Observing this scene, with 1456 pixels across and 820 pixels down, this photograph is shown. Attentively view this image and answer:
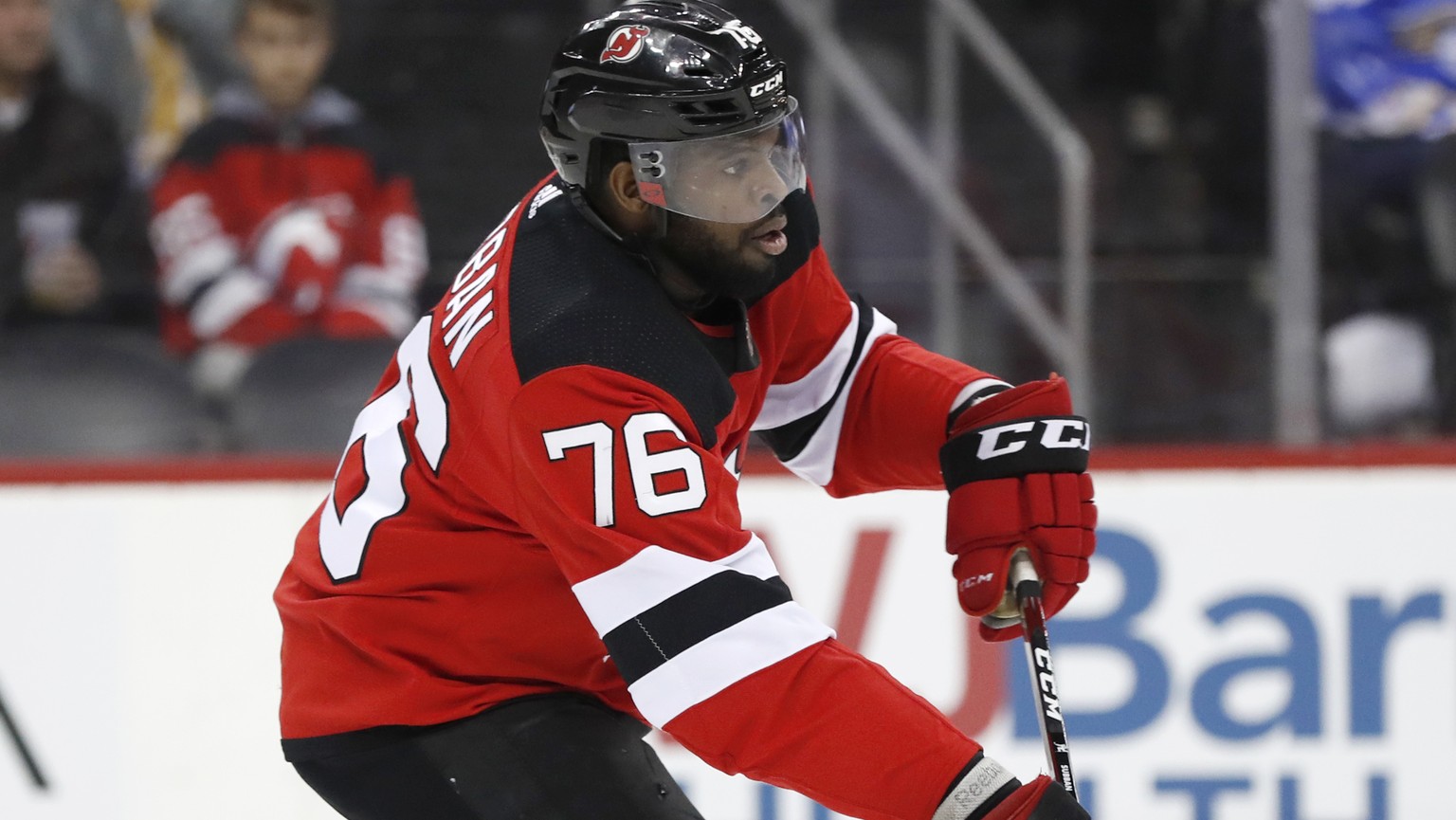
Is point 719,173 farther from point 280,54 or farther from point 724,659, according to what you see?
point 280,54

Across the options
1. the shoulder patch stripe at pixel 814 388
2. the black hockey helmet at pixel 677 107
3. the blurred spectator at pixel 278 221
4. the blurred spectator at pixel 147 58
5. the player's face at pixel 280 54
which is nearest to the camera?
the black hockey helmet at pixel 677 107

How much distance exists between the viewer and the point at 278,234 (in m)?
3.98

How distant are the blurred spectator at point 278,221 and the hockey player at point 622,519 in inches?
77.5

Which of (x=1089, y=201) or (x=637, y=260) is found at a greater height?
(x=637, y=260)

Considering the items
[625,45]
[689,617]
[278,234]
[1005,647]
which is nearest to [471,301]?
[625,45]

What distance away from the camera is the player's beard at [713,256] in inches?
73.8

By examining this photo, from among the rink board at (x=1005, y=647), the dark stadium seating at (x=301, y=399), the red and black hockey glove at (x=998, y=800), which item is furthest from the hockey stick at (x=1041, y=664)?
the dark stadium seating at (x=301, y=399)

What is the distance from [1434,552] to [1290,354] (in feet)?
1.70

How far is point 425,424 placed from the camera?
187 centimetres

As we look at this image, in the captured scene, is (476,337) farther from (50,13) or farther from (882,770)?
(50,13)

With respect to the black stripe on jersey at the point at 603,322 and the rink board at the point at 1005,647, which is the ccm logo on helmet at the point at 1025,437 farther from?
the rink board at the point at 1005,647

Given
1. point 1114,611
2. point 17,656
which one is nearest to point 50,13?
point 17,656

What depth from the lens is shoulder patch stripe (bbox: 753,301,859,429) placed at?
2.26m

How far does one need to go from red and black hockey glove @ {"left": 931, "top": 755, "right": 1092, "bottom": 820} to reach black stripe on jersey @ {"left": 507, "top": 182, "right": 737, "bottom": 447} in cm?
40
